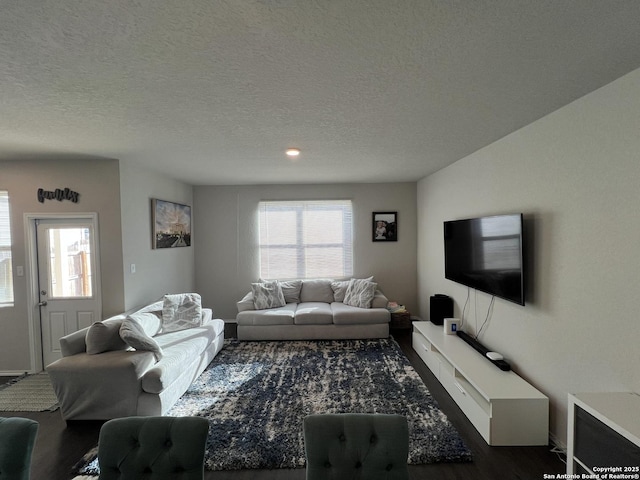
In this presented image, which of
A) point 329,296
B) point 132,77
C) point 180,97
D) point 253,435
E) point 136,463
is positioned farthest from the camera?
point 329,296

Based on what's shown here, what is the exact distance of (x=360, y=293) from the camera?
477 centimetres

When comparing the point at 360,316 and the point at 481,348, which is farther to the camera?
the point at 360,316

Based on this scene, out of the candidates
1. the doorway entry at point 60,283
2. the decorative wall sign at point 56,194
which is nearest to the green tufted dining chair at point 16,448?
the doorway entry at point 60,283

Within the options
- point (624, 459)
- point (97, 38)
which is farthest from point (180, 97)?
point (624, 459)

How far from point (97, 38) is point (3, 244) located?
3.71 m

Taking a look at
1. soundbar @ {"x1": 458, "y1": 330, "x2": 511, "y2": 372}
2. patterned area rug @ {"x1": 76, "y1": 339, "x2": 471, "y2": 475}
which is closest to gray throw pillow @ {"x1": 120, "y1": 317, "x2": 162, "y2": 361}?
patterned area rug @ {"x1": 76, "y1": 339, "x2": 471, "y2": 475}

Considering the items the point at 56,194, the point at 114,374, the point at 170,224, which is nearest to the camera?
the point at 114,374

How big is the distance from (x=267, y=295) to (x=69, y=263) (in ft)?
8.64

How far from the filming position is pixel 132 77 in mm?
1617

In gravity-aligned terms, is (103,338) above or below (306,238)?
below

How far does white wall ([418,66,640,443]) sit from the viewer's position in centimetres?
168

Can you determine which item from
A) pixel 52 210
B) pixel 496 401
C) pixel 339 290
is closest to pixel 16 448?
pixel 496 401

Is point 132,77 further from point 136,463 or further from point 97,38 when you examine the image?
point 136,463

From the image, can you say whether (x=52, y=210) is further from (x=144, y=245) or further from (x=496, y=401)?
(x=496, y=401)
